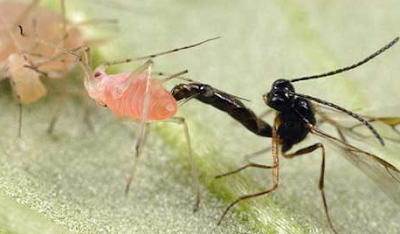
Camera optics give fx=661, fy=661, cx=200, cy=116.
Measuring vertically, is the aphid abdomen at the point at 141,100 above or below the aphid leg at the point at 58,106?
above

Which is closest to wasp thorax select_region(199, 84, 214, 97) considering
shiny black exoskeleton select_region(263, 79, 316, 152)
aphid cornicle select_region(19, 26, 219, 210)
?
aphid cornicle select_region(19, 26, 219, 210)

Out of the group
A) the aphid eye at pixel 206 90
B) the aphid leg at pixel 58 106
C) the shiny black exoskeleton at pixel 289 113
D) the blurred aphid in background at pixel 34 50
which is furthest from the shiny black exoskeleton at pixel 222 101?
the aphid leg at pixel 58 106

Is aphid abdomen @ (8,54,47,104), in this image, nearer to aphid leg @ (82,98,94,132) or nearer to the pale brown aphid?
the pale brown aphid

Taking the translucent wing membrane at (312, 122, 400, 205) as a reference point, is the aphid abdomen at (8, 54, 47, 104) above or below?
above

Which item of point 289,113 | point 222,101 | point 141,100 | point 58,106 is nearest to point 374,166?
point 289,113

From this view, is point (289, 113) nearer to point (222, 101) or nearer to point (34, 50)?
point (222, 101)

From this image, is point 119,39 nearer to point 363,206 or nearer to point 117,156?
point 117,156

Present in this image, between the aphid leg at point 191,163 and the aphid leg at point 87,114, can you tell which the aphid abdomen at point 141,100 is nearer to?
the aphid leg at point 191,163
